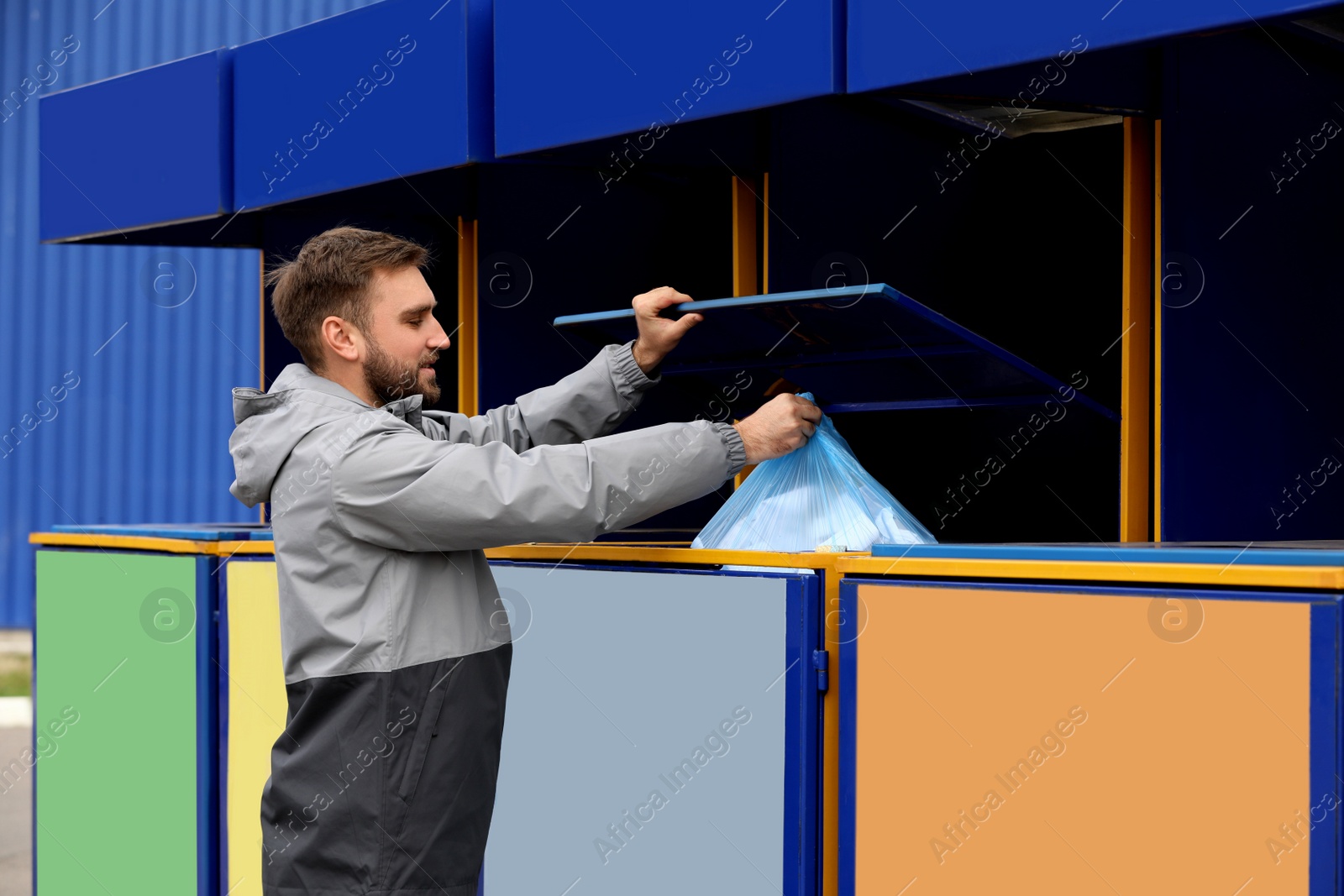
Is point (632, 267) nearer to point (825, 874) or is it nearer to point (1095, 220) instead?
point (1095, 220)

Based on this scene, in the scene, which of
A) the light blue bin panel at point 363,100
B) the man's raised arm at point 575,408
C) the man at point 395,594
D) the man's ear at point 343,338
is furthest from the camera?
the light blue bin panel at point 363,100

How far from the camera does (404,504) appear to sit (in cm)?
187

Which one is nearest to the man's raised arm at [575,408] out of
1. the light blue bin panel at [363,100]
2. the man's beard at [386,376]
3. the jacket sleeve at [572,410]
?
the jacket sleeve at [572,410]

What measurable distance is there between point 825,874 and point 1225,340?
107 centimetres

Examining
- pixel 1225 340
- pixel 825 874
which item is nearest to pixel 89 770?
pixel 825 874

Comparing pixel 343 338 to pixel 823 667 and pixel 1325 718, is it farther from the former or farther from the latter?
pixel 1325 718

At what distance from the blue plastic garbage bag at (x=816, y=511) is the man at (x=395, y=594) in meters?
0.16

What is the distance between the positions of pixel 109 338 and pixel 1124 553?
684 cm

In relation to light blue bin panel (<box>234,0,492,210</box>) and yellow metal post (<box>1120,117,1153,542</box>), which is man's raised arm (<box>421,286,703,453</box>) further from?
yellow metal post (<box>1120,117,1153,542</box>)

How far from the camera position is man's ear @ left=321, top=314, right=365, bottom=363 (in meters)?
2.10

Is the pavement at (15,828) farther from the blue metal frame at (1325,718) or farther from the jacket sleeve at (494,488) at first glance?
the blue metal frame at (1325,718)

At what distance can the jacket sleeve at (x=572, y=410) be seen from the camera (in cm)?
241

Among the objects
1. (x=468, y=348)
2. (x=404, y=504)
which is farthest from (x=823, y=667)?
(x=468, y=348)

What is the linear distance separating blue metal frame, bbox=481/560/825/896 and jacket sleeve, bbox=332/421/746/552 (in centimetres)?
25
